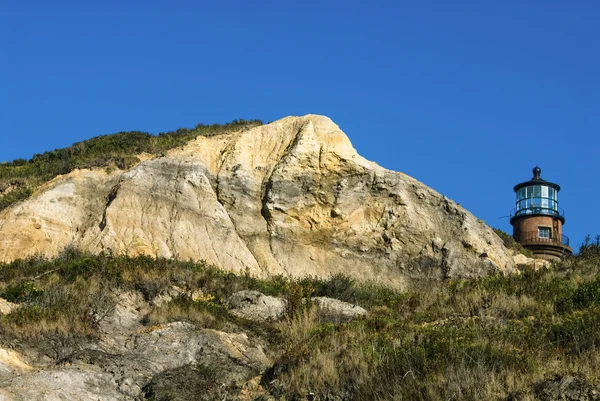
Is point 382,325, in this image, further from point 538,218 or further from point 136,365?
point 538,218

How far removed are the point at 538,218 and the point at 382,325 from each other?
2892 cm

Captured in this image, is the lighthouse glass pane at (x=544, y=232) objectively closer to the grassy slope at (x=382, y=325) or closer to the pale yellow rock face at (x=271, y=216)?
the pale yellow rock face at (x=271, y=216)

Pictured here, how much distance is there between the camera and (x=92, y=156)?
28.1 metres

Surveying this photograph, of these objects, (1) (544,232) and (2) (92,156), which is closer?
(2) (92,156)

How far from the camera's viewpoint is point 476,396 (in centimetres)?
1009

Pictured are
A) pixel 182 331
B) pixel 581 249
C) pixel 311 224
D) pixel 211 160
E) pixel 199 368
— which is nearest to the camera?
pixel 199 368

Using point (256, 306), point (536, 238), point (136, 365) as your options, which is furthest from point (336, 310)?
point (536, 238)

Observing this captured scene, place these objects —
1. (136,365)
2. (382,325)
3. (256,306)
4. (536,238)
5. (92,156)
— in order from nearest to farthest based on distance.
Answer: (136,365) < (382,325) < (256,306) < (92,156) < (536,238)

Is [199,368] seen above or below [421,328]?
below

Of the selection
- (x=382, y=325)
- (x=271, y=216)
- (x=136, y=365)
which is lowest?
(x=136, y=365)

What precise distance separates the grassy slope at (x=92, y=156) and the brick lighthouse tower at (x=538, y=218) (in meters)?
17.1

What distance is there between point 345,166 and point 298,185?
1.88m

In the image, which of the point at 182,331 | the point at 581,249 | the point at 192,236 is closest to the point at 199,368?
the point at 182,331

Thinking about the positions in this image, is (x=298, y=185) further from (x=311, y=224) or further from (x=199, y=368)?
(x=199, y=368)
